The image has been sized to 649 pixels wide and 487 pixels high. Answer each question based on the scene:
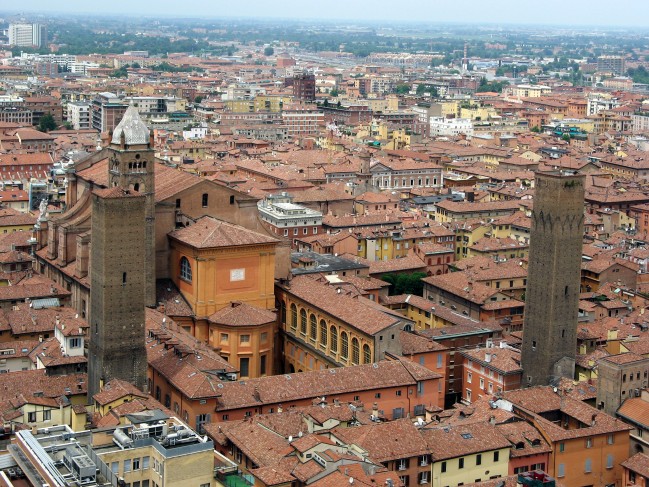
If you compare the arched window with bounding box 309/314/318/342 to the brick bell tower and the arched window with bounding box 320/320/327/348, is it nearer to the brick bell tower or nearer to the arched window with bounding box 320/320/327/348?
the arched window with bounding box 320/320/327/348

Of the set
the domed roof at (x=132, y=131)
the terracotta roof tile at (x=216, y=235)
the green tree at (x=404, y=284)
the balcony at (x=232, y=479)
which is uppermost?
the domed roof at (x=132, y=131)

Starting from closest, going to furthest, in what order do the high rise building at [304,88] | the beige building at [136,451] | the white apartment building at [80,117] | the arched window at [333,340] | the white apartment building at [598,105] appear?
the beige building at [136,451] < the arched window at [333,340] < the white apartment building at [80,117] < the high rise building at [304,88] < the white apartment building at [598,105]

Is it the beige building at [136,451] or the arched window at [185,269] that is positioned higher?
the arched window at [185,269]

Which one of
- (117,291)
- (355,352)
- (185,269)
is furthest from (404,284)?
(117,291)

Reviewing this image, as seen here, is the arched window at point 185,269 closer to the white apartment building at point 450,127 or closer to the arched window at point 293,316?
the arched window at point 293,316

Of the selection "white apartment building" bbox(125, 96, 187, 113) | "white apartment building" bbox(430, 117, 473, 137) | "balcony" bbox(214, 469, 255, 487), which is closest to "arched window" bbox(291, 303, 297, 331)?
"balcony" bbox(214, 469, 255, 487)

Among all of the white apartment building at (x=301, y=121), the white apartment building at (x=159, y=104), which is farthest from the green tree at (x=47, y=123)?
the white apartment building at (x=301, y=121)

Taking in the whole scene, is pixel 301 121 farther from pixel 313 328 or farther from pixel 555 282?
pixel 555 282
